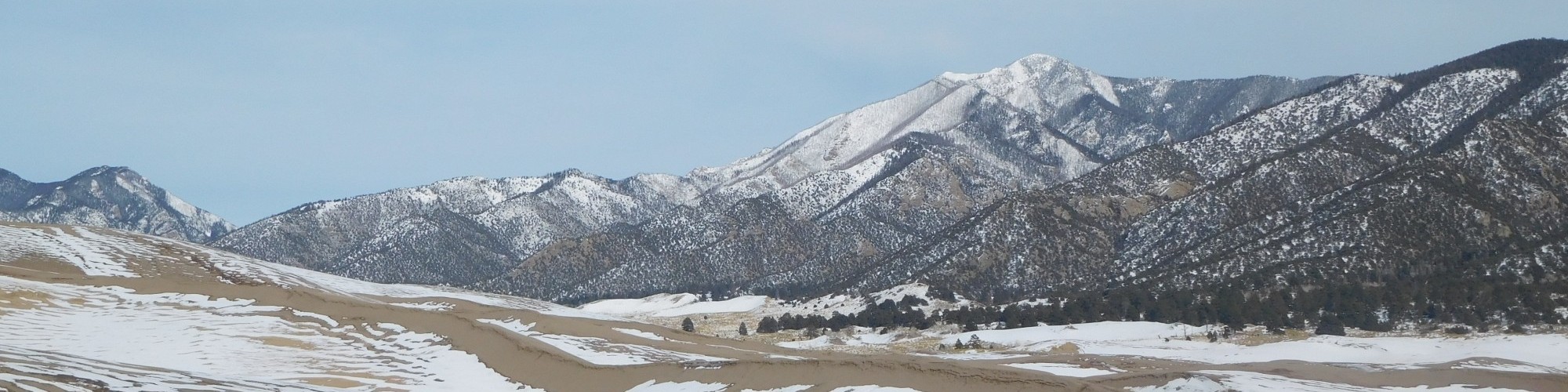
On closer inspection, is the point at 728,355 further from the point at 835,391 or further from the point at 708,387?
the point at 835,391

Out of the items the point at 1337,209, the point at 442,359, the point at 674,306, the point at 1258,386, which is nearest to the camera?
the point at 1258,386

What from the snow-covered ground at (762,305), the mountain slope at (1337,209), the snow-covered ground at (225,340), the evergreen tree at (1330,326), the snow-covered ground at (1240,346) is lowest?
the snow-covered ground at (225,340)

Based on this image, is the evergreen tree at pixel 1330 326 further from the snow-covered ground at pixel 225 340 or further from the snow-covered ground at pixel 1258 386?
the snow-covered ground at pixel 225 340

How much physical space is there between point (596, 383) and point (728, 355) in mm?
10083

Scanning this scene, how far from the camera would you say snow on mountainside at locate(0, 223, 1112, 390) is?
34656mm

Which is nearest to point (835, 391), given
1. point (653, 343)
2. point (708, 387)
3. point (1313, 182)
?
point (708, 387)

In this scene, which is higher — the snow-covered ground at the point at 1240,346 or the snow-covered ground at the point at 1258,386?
the snow-covered ground at the point at 1240,346

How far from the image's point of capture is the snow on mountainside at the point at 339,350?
3466 centimetres

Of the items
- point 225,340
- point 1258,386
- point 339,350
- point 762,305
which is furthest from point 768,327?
point 1258,386

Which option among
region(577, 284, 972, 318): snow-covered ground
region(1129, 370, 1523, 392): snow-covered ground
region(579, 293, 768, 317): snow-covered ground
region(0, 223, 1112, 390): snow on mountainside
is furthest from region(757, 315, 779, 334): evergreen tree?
region(1129, 370, 1523, 392): snow-covered ground

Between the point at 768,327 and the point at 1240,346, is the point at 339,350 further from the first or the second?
the point at 768,327

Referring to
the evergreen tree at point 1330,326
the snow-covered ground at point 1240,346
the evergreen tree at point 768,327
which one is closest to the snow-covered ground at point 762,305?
the evergreen tree at point 768,327

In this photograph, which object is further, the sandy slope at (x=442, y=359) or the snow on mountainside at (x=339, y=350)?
the snow on mountainside at (x=339, y=350)

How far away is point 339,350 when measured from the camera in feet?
161
